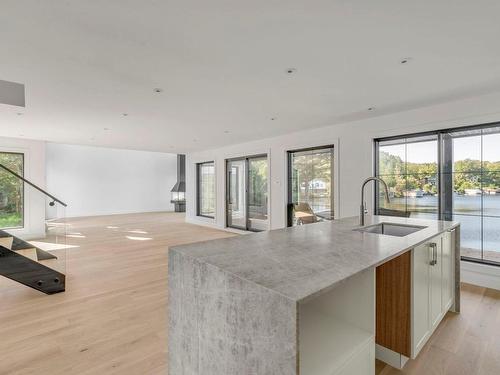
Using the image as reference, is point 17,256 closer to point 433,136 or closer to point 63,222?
point 63,222

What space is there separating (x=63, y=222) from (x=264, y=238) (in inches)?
172

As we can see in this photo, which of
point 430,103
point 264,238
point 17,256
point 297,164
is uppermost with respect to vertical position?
point 430,103

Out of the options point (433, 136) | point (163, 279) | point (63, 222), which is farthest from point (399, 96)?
point (63, 222)

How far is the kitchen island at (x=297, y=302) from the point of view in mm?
943

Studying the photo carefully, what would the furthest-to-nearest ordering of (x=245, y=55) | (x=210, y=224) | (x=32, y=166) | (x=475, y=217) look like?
(x=210, y=224)
(x=32, y=166)
(x=475, y=217)
(x=245, y=55)

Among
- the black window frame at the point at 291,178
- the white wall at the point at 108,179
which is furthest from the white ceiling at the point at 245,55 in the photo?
the white wall at the point at 108,179

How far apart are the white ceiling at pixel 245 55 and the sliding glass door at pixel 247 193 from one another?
2.71 metres

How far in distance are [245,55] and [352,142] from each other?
306 centimetres

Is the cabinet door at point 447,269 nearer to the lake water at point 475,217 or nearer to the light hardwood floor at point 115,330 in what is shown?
the light hardwood floor at point 115,330

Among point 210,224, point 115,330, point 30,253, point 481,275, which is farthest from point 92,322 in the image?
point 210,224

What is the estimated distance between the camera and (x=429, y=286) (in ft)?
6.38

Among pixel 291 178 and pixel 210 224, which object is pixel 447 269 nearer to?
pixel 291 178

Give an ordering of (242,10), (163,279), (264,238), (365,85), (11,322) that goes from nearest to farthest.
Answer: (242,10), (264,238), (11,322), (365,85), (163,279)

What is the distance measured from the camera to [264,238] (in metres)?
1.83
